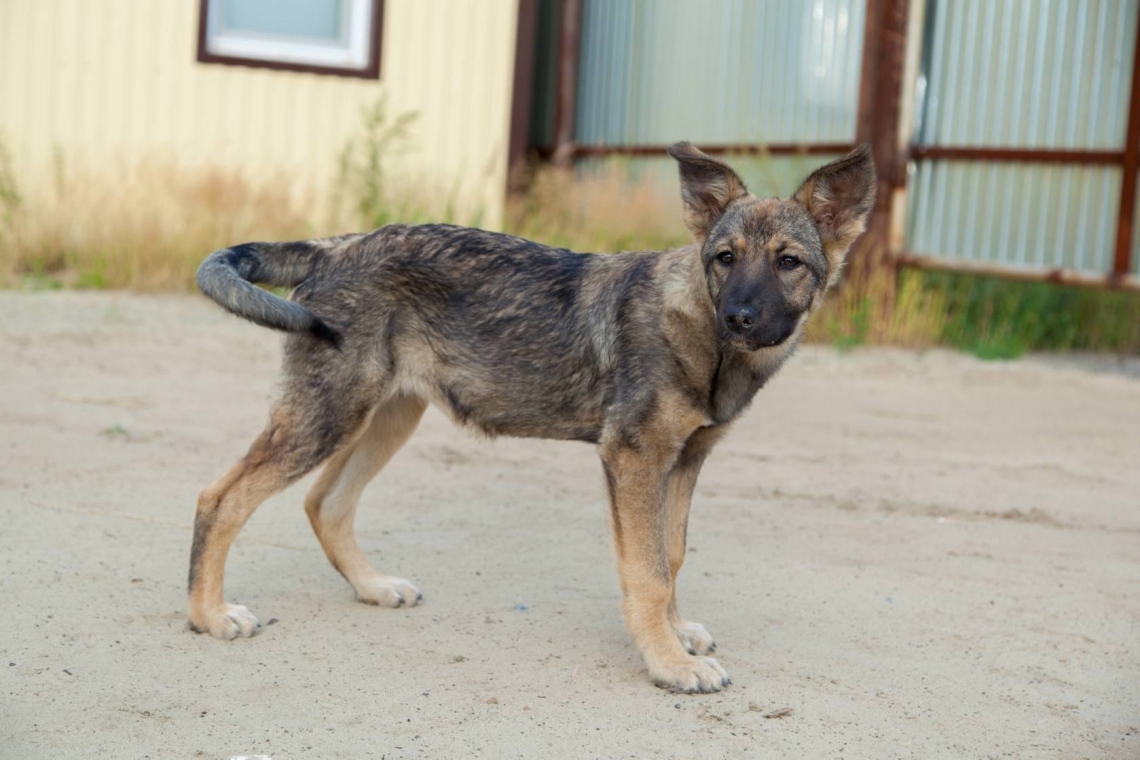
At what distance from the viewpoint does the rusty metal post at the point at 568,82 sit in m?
12.7

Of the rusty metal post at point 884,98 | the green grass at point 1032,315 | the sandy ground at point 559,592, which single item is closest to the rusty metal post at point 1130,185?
the green grass at point 1032,315

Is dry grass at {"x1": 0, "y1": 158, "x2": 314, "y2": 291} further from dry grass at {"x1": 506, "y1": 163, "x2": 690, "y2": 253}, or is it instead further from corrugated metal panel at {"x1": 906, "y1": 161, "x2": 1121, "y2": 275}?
corrugated metal panel at {"x1": 906, "y1": 161, "x2": 1121, "y2": 275}

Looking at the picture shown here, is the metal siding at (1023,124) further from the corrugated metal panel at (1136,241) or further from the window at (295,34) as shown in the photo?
the window at (295,34)

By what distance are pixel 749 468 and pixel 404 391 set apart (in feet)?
8.72

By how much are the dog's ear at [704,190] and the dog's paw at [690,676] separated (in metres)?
1.36

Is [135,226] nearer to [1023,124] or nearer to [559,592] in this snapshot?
[559,592]

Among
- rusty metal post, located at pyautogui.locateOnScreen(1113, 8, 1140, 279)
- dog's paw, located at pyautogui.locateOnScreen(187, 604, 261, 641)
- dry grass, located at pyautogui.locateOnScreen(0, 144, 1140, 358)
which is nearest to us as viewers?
dog's paw, located at pyautogui.locateOnScreen(187, 604, 261, 641)

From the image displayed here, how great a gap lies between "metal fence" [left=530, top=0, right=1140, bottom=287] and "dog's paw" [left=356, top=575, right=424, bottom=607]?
6045mm

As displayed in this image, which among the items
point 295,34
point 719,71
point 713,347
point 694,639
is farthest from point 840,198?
point 295,34

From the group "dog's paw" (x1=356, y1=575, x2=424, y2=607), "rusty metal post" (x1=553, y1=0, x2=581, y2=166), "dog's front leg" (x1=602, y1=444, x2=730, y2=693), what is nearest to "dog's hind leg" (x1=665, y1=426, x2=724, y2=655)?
"dog's front leg" (x1=602, y1=444, x2=730, y2=693)

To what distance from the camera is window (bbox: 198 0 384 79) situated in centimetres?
1142

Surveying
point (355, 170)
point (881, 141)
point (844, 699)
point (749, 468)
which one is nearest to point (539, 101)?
point (355, 170)

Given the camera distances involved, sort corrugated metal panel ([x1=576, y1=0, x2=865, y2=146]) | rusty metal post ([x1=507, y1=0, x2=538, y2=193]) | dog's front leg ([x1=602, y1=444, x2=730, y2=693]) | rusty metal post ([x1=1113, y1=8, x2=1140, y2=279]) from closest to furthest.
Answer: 1. dog's front leg ([x1=602, y1=444, x2=730, y2=693])
2. rusty metal post ([x1=1113, y1=8, x2=1140, y2=279])
3. corrugated metal panel ([x1=576, y1=0, x2=865, y2=146])
4. rusty metal post ([x1=507, y1=0, x2=538, y2=193])

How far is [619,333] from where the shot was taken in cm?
405
